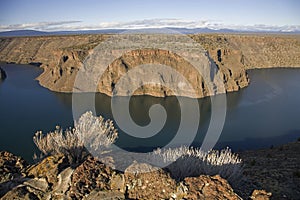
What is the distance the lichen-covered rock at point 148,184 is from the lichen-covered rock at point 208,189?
0.31 metres

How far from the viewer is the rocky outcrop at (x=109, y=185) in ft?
16.9

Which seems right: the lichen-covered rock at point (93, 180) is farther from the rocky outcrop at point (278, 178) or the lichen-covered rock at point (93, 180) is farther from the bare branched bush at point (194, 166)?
the rocky outcrop at point (278, 178)

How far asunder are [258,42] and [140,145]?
76513mm

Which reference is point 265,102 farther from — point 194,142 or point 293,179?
point 293,179

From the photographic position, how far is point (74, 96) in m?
43.7

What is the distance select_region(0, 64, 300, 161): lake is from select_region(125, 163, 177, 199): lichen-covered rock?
57.8ft

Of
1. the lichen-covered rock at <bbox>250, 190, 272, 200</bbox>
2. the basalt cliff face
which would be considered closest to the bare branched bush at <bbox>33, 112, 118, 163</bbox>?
the lichen-covered rock at <bbox>250, 190, 272, 200</bbox>

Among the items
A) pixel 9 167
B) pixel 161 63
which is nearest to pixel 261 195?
pixel 9 167

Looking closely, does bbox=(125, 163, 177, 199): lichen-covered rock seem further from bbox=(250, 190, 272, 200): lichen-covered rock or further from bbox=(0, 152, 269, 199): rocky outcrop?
bbox=(250, 190, 272, 200): lichen-covered rock

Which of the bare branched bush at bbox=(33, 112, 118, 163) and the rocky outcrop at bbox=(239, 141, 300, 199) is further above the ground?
the bare branched bush at bbox=(33, 112, 118, 163)

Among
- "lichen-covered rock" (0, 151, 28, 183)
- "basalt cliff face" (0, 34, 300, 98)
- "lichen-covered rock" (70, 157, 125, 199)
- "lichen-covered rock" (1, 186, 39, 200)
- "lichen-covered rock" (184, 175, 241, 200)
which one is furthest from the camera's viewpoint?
"basalt cliff face" (0, 34, 300, 98)

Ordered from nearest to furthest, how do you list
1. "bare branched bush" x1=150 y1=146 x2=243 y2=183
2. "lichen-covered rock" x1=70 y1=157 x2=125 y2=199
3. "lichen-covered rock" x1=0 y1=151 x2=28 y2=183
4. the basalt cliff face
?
"lichen-covered rock" x1=70 y1=157 x2=125 y2=199 < "lichen-covered rock" x1=0 y1=151 x2=28 y2=183 < "bare branched bush" x1=150 y1=146 x2=243 y2=183 < the basalt cliff face

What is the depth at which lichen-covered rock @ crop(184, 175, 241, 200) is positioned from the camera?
5039mm

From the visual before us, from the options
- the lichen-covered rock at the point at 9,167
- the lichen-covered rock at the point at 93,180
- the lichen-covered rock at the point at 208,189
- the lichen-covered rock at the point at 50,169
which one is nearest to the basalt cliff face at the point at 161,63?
the lichen-covered rock at the point at 9,167
